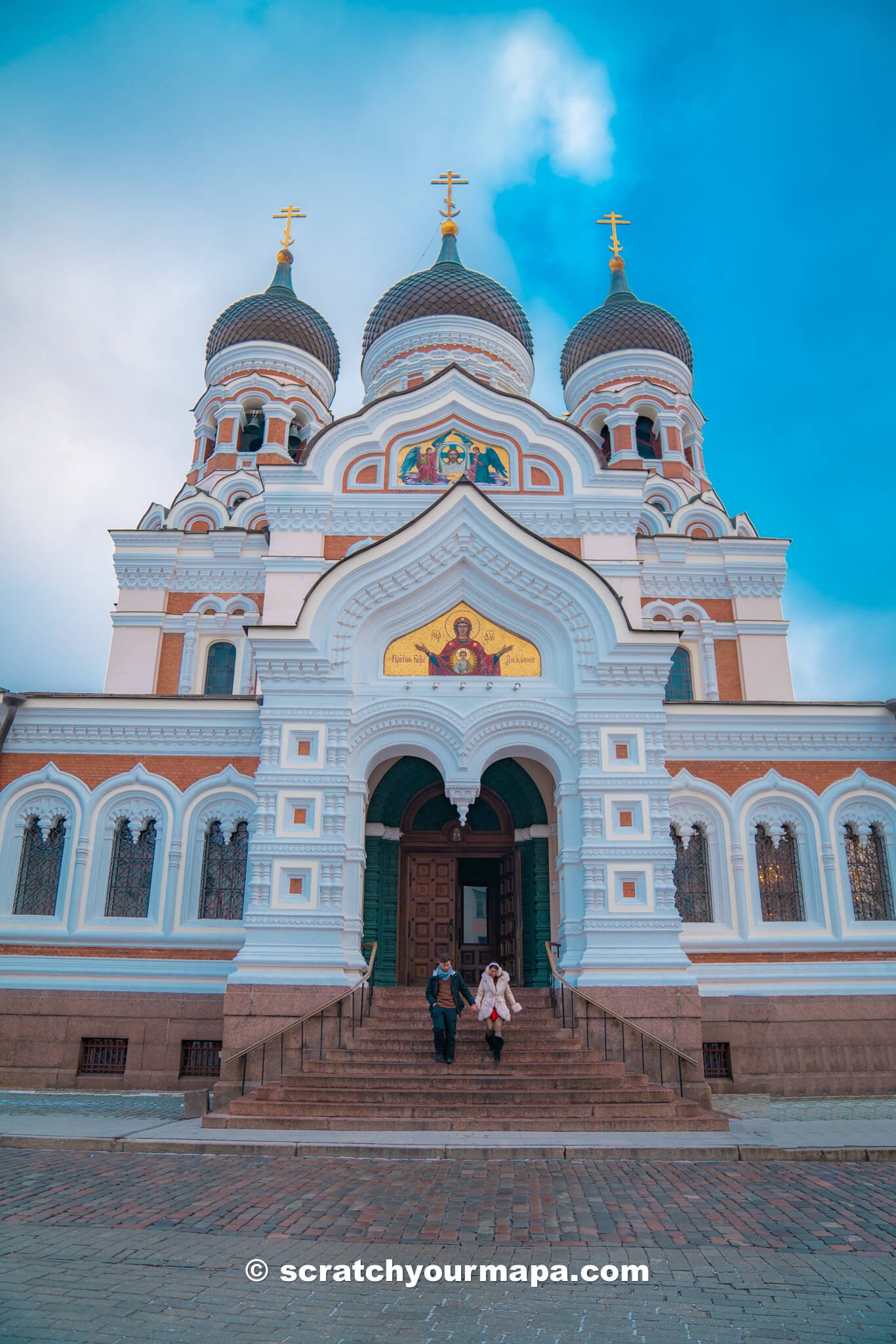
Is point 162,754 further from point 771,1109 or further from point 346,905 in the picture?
point 771,1109

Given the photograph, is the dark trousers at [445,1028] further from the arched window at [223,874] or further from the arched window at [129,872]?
the arched window at [129,872]

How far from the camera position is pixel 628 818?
12.0m

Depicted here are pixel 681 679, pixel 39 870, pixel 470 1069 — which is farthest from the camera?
pixel 681 679

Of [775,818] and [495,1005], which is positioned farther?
[775,818]

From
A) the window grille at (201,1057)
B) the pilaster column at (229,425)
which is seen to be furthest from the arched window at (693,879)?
the pilaster column at (229,425)

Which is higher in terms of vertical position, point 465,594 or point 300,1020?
point 465,594

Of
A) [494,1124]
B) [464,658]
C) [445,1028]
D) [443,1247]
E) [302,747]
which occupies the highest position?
[464,658]

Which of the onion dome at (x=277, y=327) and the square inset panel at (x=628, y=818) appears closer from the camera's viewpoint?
the square inset panel at (x=628, y=818)

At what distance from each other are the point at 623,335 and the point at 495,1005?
1947cm

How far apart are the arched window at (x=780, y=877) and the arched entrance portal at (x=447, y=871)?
116 inches

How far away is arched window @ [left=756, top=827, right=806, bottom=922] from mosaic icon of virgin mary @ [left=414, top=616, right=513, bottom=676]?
4332mm

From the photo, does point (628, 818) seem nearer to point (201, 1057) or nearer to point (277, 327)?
point (201, 1057)

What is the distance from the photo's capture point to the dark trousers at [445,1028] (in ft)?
33.9

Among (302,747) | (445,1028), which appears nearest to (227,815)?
(302,747)
